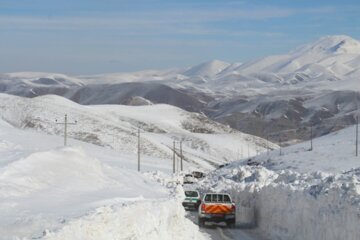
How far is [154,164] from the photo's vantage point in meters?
117

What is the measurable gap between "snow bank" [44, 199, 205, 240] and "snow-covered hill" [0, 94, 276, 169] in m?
115

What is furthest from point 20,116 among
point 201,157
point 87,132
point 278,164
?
point 278,164

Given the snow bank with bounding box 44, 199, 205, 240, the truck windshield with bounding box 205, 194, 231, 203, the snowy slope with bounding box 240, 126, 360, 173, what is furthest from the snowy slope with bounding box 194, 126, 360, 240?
the snowy slope with bounding box 240, 126, 360, 173

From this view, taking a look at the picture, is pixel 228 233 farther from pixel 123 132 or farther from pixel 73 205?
pixel 123 132

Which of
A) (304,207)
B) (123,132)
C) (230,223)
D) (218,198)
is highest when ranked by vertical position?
(123,132)

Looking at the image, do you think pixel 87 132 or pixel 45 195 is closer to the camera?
pixel 45 195

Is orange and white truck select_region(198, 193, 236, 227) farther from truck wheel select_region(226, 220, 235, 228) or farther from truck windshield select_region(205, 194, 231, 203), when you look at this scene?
truck windshield select_region(205, 194, 231, 203)

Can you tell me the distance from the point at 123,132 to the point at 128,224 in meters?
142

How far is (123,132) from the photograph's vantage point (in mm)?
154875

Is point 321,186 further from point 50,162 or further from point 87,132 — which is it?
point 87,132

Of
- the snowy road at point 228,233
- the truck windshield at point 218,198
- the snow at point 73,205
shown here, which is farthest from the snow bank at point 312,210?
the snow at point 73,205

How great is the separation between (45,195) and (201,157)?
140806mm

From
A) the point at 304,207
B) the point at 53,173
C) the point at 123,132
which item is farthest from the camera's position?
the point at 123,132

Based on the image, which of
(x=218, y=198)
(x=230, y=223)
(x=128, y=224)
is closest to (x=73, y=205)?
(x=128, y=224)
